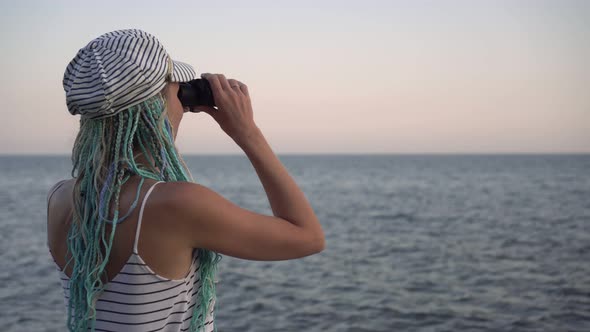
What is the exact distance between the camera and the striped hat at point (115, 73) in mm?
1475

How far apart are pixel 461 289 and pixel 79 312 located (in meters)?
10.6

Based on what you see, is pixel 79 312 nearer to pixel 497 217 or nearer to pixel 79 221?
pixel 79 221

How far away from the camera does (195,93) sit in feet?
5.54

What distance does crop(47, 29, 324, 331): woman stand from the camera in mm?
1452

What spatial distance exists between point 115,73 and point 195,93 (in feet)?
0.91

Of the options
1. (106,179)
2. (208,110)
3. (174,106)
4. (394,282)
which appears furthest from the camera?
(394,282)

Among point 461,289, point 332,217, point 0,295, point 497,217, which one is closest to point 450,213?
point 497,217

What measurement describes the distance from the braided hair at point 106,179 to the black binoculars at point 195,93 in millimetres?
81

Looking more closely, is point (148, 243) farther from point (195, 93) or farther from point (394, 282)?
point (394, 282)

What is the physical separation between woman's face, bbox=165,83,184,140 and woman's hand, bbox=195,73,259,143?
0.11 metres

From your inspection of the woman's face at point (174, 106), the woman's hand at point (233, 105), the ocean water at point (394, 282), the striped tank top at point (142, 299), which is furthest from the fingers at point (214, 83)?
the ocean water at point (394, 282)

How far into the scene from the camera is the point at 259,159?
1.69 meters

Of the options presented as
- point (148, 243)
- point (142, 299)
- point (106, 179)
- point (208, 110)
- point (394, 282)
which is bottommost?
point (394, 282)

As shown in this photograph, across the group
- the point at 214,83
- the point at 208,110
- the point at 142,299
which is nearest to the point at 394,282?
the point at 208,110
